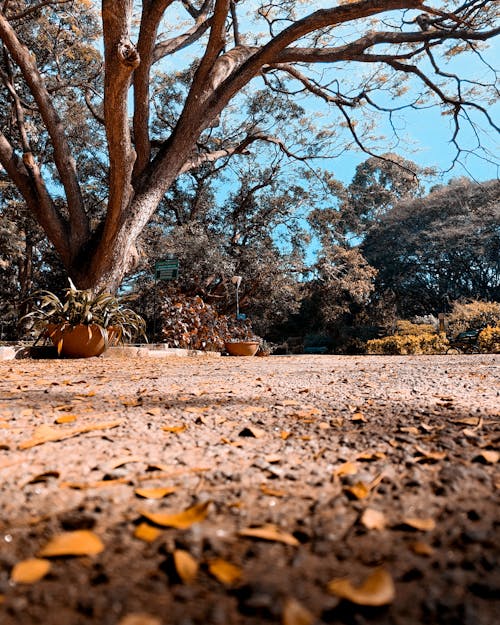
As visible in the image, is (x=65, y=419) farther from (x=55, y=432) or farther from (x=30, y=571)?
(x=30, y=571)

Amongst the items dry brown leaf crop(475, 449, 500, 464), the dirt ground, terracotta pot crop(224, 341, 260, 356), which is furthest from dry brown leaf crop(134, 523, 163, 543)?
terracotta pot crop(224, 341, 260, 356)

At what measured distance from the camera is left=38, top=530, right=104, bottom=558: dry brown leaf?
2.05ft

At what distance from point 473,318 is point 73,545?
13.4 m

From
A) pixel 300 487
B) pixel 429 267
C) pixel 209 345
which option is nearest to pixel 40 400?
pixel 300 487

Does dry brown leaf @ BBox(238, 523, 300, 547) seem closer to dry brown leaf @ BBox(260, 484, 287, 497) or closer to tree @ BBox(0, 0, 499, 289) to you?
dry brown leaf @ BBox(260, 484, 287, 497)

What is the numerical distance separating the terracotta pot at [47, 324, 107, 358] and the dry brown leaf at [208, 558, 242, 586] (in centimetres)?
489

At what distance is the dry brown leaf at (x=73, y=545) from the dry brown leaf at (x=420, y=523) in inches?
19.7

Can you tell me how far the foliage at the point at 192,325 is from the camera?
8453mm

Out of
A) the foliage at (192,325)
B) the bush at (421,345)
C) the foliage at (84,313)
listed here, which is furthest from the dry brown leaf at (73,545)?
the bush at (421,345)

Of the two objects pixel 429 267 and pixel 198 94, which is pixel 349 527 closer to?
pixel 198 94

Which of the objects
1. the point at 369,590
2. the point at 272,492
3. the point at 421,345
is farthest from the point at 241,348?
the point at 369,590

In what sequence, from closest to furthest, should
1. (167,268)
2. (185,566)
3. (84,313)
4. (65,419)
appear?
(185,566)
(65,419)
(84,313)
(167,268)

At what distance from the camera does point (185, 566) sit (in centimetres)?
59

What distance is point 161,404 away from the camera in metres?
1.85
